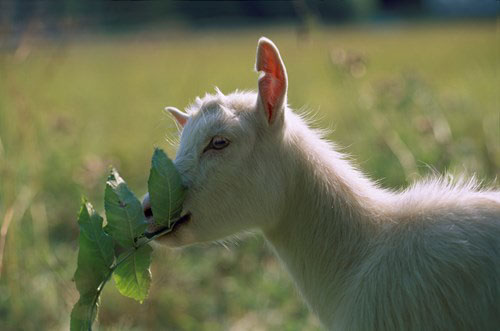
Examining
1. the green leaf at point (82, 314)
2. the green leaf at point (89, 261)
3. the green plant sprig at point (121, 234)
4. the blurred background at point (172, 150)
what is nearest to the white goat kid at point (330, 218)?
the green plant sprig at point (121, 234)

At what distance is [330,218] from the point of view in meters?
2.87

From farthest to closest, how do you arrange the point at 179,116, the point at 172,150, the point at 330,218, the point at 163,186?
the point at 172,150, the point at 179,116, the point at 330,218, the point at 163,186

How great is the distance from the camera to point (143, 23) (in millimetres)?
9109

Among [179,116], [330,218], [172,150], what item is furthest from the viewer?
[172,150]

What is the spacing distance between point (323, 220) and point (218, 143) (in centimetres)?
51

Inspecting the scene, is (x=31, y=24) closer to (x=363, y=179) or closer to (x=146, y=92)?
(x=363, y=179)

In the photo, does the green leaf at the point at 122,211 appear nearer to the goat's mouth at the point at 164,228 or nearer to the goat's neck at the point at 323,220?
the goat's mouth at the point at 164,228

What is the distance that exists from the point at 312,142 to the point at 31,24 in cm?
244

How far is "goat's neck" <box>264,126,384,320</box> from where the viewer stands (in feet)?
9.29

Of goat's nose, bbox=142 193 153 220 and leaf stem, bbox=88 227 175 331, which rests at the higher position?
goat's nose, bbox=142 193 153 220

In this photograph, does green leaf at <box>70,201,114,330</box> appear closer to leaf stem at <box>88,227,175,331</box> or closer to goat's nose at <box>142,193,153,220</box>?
leaf stem at <box>88,227,175,331</box>

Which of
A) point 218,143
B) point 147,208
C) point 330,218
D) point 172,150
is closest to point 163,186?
point 147,208

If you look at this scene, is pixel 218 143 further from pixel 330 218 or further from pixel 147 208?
pixel 330 218

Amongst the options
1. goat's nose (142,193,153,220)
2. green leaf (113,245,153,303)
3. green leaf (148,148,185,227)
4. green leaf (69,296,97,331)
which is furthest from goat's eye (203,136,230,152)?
green leaf (69,296,97,331)
